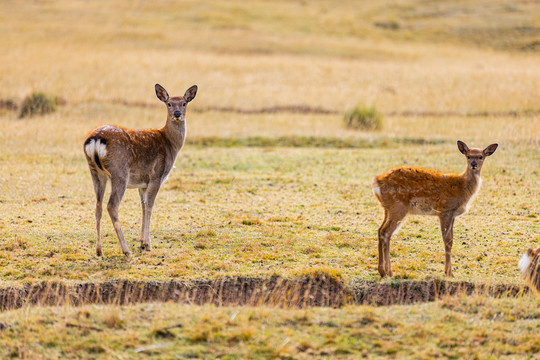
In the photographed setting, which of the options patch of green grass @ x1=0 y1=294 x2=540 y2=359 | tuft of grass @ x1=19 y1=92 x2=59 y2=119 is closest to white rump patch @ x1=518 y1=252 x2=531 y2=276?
patch of green grass @ x1=0 y1=294 x2=540 y2=359

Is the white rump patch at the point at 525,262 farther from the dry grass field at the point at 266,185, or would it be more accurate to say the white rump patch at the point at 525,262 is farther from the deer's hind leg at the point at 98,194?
the deer's hind leg at the point at 98,194

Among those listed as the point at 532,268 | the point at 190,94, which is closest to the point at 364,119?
the point at 190,94

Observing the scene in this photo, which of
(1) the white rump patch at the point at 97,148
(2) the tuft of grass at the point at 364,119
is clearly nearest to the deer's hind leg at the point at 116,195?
(1) the white rump patch at the point at 97,148

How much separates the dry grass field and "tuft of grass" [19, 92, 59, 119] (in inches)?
18.5

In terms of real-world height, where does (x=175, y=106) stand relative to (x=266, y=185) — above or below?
above

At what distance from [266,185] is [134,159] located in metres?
6.19

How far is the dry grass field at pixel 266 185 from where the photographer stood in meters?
7.52

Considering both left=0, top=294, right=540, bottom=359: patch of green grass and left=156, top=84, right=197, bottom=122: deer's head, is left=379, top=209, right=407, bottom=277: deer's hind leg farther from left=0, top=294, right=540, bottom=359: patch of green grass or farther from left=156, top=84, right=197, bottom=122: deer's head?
left=156, top=84, right=197, bottom=122: deer's head

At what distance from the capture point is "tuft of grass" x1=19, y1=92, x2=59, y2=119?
2592 cm

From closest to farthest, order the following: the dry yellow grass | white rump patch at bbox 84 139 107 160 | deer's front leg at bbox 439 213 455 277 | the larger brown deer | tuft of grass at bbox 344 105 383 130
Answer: deer's front leg at bbox 439 213 455 277 → white rump patch at bbox 84 139 107 160 → the larger brown deer → tuft of grass at bbox 344 105 383 130 → the dry yellow grass

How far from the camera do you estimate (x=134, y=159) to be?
10.8 m

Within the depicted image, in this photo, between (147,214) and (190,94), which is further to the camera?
(190,94)

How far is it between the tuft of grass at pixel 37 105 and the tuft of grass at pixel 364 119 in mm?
10955

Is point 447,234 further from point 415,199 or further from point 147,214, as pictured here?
point 147,214
